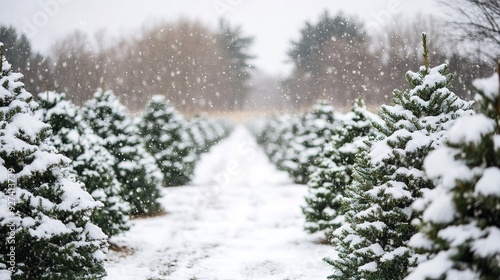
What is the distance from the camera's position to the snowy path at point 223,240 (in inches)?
300

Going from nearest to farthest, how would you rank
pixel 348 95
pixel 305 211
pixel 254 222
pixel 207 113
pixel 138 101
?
pixel 305 211 < pixel 254 222 < pixel 348 95 < pixel 138 101 < pixel 207 113

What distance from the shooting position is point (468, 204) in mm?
2637

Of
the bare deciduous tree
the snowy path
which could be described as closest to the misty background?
the bare deciduous tree

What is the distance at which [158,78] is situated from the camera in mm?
25875

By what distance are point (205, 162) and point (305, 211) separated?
20.7 m

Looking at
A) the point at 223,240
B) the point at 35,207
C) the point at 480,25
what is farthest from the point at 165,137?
the point at 480,25

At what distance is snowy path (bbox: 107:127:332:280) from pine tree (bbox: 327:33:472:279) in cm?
230

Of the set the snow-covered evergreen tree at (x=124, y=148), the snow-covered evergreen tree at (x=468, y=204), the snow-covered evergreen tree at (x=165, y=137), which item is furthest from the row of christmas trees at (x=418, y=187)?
the snow-covered evergreen tree at (x=165, y=137)

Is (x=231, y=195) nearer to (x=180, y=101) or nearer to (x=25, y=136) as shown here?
(x=25, y=136)

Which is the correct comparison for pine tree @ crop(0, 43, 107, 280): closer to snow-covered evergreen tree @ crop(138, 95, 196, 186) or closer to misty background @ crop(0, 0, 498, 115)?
misty background @ crop(0, 0, 498, 115)

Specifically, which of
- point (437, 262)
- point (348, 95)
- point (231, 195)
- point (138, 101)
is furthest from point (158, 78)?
point (437, 262)

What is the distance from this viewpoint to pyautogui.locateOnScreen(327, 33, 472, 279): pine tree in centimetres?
493

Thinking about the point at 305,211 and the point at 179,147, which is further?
the point at 179,147

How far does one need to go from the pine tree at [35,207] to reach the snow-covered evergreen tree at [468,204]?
448cm
